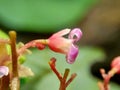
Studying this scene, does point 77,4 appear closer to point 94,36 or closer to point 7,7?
point 7,7

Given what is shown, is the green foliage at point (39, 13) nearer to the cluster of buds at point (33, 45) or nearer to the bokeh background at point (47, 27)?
the bokeh background at point (47, 27)

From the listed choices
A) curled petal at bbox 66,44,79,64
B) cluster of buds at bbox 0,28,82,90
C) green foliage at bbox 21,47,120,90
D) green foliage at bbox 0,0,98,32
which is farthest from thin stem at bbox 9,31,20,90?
green foliage at bbox 0,0,98,32

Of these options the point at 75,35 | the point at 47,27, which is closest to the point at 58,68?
the point at 47,27

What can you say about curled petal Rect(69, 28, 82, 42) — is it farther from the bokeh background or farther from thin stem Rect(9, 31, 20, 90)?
the bokeh background

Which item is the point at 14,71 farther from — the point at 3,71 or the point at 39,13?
the point at 39,13

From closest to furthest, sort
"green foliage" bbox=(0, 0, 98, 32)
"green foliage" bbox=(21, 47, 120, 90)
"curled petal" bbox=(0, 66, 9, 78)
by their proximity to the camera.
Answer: "curled petal" bbox=(0, 66, 9, 78), "green foliage" bbox=(21, 47, 120, 90), "green foliage" bbox=(0, 0, 98, 32)

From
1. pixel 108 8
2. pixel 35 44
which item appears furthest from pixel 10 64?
pixel 108 8
